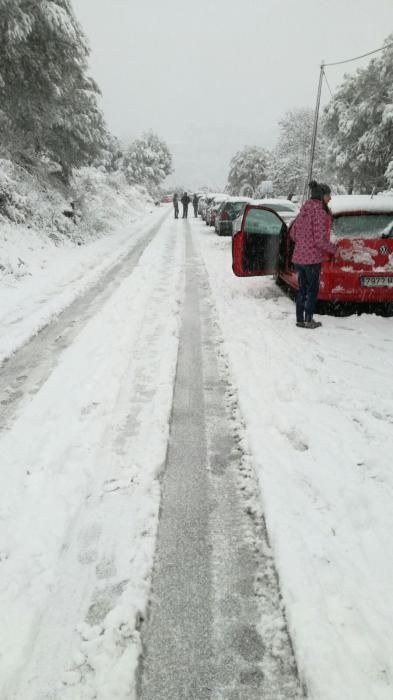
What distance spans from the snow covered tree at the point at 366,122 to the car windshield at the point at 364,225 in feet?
50.7

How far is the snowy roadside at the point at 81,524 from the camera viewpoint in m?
1.52

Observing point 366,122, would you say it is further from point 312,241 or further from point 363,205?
point 312,241

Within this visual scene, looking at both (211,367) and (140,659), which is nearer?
(140,659)

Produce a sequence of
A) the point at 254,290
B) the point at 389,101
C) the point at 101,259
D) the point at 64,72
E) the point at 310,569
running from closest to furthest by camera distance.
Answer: the point at 310,569 → the point at 254,290 → the point at 101,259 → the point at 64,72 → the point at 389,101

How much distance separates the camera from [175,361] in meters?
4.26

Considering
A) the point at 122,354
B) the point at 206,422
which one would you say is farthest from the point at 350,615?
the point at 122,354

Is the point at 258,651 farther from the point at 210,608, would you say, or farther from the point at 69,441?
the point at 69,441

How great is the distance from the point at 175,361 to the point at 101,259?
23.4 feet

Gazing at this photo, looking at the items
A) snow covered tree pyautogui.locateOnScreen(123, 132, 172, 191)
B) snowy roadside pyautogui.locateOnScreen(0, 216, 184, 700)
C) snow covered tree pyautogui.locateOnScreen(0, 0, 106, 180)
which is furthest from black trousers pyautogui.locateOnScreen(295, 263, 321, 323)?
snow covered tree pyautogui.locateOnScreen(123, 132, 172, 191)

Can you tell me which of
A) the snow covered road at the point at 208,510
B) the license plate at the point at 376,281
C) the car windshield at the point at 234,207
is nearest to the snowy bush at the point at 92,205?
the car windshield at the point at 234,207

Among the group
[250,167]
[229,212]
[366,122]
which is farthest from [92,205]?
[250,167]

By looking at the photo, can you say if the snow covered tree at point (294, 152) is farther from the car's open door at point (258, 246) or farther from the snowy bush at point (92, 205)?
the car's open door at point (258, 246)

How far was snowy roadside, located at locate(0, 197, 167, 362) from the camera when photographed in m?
5.45

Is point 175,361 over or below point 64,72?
below
